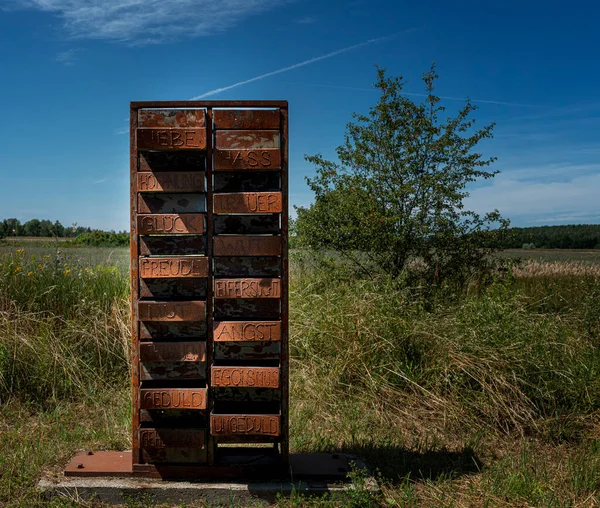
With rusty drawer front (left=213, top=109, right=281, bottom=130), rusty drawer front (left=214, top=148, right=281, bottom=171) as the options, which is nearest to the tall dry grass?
rusty drawer front (left=214, top=148, right=281, bottom=171)

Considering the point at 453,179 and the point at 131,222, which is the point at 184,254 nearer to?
the point at 131,222

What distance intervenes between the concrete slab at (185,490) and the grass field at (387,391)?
10cm

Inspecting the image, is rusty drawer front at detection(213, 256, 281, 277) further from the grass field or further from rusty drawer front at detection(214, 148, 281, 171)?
the grass field

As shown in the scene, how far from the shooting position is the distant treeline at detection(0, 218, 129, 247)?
7129 millimetres

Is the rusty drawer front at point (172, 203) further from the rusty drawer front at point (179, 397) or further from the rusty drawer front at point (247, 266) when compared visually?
the rusty drawer front at point (179, 397)

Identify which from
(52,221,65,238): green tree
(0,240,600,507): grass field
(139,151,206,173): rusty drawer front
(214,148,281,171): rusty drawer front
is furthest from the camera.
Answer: (52,221,65,238): green tree

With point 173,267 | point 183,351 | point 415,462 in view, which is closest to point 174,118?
point 173,267

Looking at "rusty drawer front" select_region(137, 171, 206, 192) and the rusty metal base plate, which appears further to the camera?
the rusty metal base plate

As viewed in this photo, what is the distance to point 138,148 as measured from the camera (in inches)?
101

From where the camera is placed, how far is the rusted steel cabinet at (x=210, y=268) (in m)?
2.55

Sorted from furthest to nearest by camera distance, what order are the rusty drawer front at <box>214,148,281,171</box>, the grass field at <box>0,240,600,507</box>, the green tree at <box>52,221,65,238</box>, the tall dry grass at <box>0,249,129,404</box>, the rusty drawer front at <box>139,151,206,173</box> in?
1. the green tree at <box>52,221,65,238</box>
2. the tall dry grass at <box>0,249,129,404</box>
3. the grass field at <box>0,240,600,507</box>
4. the rusty drawer front at <box>139,151,206,173</box>
5. the rusty drawer front at <box>214,148,281,171</box>

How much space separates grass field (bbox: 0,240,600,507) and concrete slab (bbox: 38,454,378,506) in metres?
0.10

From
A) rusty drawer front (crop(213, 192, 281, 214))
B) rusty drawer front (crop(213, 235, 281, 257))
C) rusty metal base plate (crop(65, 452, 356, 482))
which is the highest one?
rusty drawer front (crop(213, 192, 281, 214))

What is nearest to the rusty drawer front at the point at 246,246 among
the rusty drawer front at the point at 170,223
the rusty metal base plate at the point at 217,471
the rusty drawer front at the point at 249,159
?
the rusty drawer front at the point at 170,223
